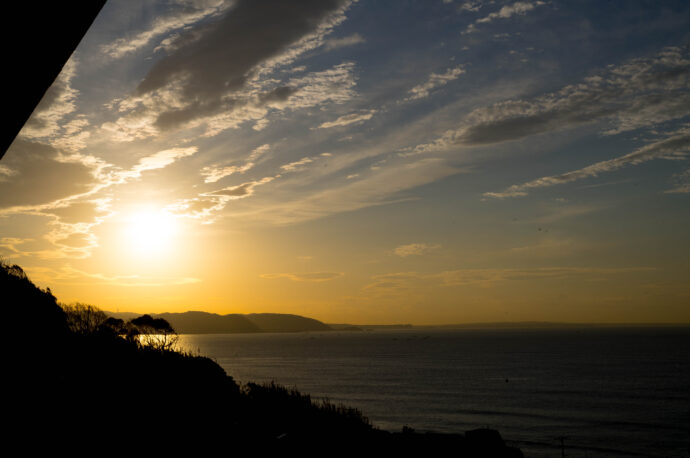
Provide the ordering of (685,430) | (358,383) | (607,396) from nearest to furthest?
(685,430)
(607,396)
(358,383)

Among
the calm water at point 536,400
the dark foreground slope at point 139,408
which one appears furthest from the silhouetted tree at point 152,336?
the calm water at point 536,400

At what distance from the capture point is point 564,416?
59.1 meters

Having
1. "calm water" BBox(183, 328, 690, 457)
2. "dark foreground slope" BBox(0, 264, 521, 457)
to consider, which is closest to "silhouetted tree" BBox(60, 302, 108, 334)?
"dark foreground slope" BBox(0, 264, 521, 457)

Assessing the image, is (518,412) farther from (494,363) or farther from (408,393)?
(494,363)

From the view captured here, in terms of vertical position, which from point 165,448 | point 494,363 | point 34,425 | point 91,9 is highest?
point 91,9

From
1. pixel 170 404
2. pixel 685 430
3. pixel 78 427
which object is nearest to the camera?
pixel 78 427

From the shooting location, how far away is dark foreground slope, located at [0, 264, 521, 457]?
10984 millimetres

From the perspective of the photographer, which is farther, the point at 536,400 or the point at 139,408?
the point at 536,400

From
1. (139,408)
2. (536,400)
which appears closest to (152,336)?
(139,408)

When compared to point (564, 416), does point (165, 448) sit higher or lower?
higher

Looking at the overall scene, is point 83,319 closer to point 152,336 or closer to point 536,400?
point 152,336

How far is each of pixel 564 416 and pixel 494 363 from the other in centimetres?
7539

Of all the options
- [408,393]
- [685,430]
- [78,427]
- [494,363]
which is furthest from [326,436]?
[494,363]

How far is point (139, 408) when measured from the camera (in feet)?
43.4
